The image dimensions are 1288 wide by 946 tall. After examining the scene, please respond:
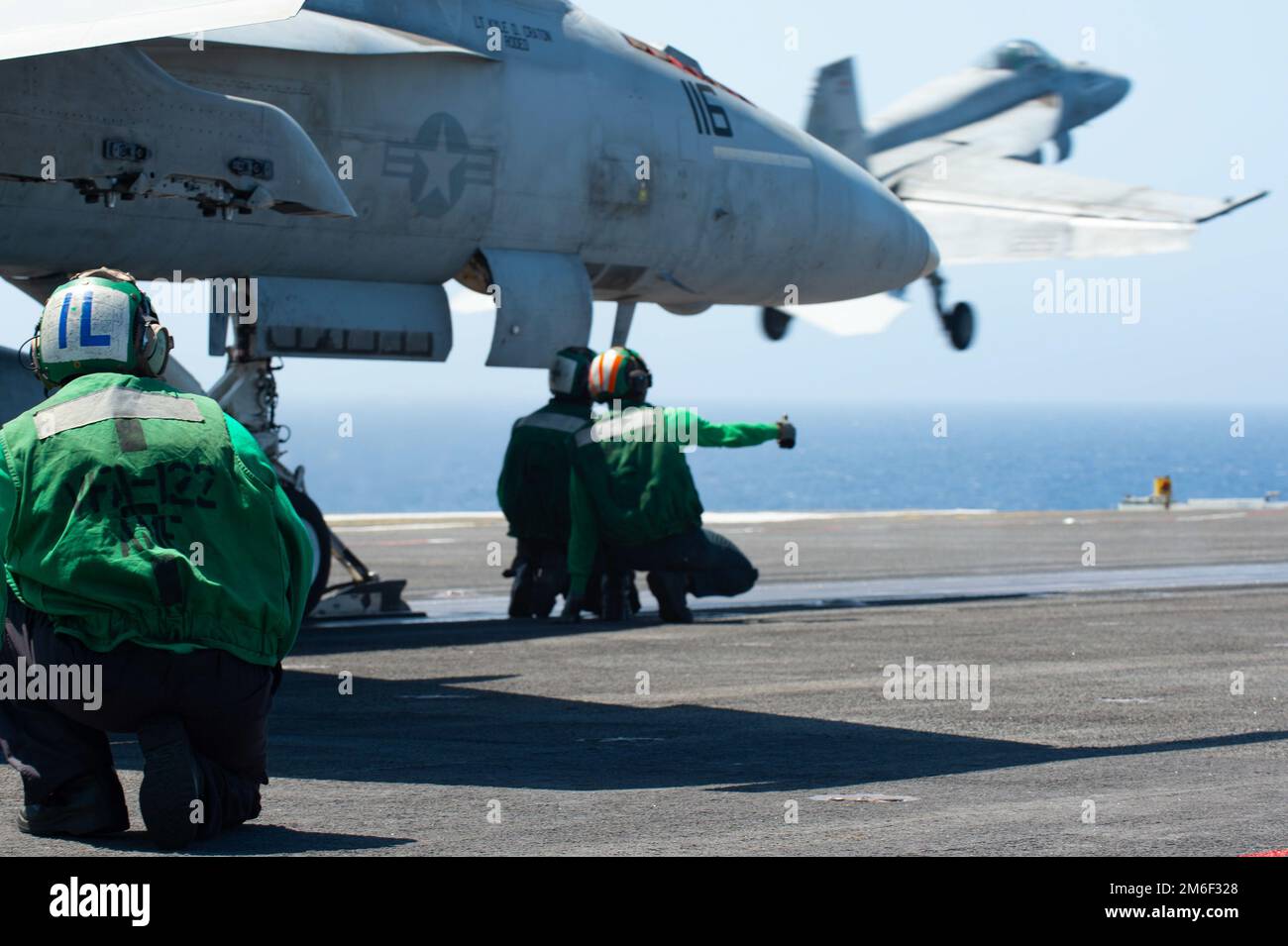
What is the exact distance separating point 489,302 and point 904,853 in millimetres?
10576

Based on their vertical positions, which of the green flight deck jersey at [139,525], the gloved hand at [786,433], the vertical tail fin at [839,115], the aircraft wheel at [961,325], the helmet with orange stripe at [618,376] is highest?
the vertical tail fin at [839,115]

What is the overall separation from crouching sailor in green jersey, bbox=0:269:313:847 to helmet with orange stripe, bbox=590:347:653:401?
931cm

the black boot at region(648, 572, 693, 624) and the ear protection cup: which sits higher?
the ear protection cup

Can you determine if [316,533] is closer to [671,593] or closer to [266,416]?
[266,416]

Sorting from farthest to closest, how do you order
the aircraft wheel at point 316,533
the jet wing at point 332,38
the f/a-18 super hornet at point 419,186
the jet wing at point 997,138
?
the jet wing at point 997,138 → the aircraft wheel at point 316,533 → the jet wing at point 332,38 → the f/a-18 super hornet at point 419,186

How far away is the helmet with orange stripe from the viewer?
16.0 metres

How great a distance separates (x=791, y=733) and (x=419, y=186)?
6.92 metres

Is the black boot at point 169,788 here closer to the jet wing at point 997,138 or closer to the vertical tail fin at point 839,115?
the vertical tail fin at point 839,115

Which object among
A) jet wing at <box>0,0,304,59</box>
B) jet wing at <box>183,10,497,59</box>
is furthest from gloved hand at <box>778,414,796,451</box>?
jet wing at <box>0,0,304,59</box>

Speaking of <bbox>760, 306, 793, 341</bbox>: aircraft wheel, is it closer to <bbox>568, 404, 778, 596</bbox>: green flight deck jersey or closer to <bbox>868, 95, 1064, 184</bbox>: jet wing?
<bbox>568, 404, 778, 596</bbox>: green flight deck jersey

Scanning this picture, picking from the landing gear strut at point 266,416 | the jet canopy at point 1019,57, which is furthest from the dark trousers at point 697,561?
the jet canopy at point 1019,57

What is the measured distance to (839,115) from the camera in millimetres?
23375

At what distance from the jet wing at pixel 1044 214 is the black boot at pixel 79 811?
A: 14.6m

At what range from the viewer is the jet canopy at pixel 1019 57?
113 feet
